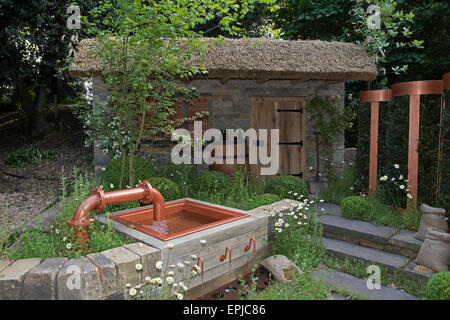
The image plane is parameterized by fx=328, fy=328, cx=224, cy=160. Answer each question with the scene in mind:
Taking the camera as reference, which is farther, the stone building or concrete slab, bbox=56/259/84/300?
the stone building

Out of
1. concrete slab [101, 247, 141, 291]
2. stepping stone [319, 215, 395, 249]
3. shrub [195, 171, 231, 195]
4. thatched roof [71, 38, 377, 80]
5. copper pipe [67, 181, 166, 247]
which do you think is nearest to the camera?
concrete slab [101, 247, 141, 291]

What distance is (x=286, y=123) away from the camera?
23.0 ft

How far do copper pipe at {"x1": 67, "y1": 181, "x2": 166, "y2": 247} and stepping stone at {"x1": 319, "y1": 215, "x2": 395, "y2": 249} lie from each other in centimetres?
233

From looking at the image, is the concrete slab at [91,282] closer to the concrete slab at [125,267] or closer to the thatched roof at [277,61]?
the concrete slab at [125,267]

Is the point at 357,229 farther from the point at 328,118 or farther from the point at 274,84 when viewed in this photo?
the point at 274,84

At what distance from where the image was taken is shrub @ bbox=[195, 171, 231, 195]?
5270mm

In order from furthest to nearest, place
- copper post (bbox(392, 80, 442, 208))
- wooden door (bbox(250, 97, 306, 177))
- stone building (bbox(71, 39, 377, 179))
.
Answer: wooden door (bbox(250, 97, 306, 177)) → stone building (bbox(71, 39, 377, 179)) → copper post (bbox(392, 80, 442, 208))

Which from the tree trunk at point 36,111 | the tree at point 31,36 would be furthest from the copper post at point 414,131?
the tree trunk at point 36,111

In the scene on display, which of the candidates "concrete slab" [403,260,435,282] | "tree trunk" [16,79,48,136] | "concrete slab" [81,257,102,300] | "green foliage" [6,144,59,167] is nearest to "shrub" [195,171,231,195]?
"concrete slab" [403,260,435,282]

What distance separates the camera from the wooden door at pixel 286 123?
22.6 feet

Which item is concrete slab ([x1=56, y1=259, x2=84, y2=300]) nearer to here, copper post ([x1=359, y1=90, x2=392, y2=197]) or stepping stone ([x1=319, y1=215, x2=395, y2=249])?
stepping stone ([x1=319, y1=215, x2=395, y2=249])

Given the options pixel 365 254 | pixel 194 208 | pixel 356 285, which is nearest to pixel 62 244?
pixel 194 208
